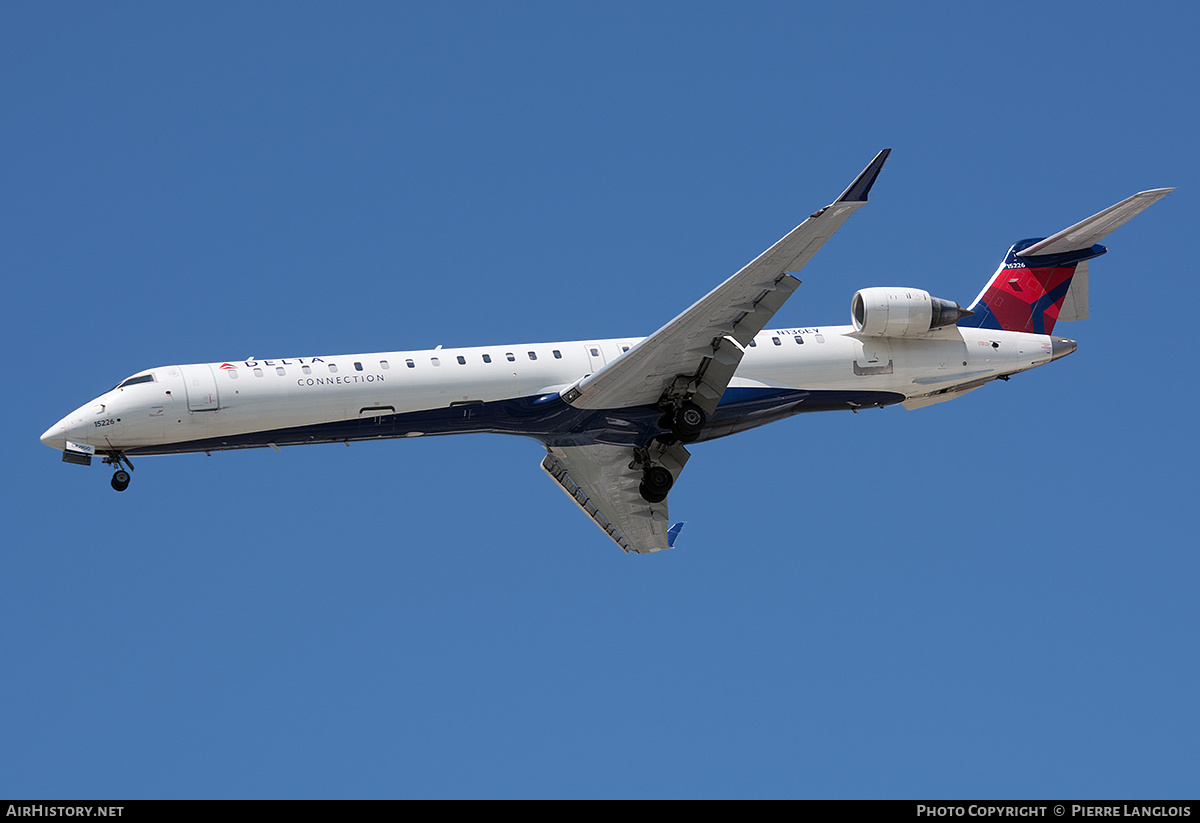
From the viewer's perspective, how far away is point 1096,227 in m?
25.7

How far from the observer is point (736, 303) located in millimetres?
21703

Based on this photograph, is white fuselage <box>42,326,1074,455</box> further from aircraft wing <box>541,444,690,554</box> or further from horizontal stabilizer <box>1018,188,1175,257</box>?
horizontal stabilizer <box>1018,188,1175,257</box>

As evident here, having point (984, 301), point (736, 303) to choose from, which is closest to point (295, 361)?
point (736, 303)

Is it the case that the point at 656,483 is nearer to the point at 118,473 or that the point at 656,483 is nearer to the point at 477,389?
the point at 477,389

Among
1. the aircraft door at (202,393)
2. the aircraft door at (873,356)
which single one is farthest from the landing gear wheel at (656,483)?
the aircraft door at (202,393)

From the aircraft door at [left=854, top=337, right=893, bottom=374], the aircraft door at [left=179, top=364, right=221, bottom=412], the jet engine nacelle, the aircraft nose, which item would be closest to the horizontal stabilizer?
the jet engine nacelle

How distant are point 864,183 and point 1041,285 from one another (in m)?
8.57

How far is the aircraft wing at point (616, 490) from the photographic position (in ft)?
83.6

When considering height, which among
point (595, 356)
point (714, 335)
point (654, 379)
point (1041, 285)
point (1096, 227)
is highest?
point (1096, 227)

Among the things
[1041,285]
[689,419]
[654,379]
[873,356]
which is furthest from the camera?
[1041,285]

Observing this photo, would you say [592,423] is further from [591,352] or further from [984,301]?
[984,301]
